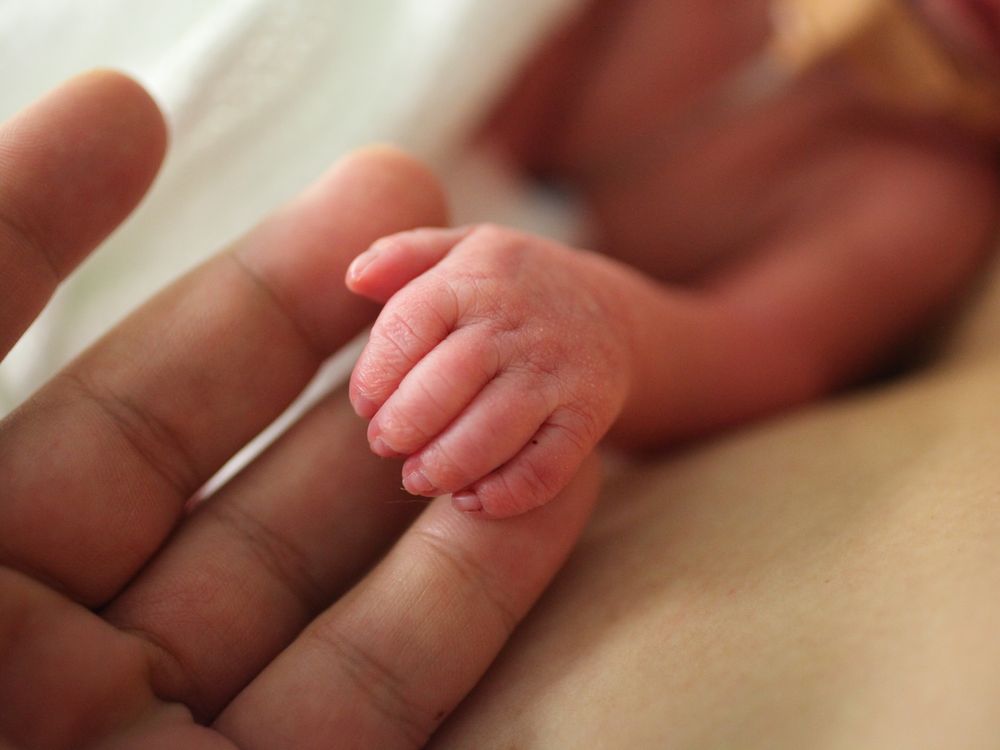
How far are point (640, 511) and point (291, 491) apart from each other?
0.82 ft

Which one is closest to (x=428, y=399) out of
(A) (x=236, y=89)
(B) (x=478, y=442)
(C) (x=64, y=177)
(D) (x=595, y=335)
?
(B) (x=478, y=442)

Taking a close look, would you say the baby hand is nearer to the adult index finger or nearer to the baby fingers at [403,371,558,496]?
the baby fingers at [403,371,558,496]

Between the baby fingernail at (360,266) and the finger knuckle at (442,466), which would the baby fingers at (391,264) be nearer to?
the baby fingernail at (360,266)

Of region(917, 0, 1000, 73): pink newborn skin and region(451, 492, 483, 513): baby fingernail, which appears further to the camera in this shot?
region(917, 0, 1000, 73): pink newborn skin

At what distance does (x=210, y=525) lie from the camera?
1.71 ft

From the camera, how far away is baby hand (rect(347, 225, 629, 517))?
456 mm

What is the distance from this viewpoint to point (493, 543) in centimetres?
50

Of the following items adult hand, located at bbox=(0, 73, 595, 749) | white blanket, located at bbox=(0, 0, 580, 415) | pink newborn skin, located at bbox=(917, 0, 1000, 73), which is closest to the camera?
adult hand, located at bbox=(0, 73, 595, 749)

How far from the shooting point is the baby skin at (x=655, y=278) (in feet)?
1.54

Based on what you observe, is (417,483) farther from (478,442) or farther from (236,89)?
(236,89)

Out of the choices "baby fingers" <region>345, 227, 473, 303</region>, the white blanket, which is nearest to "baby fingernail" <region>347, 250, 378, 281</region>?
"baby fingers" <region>345, 227, 473, 303</region>

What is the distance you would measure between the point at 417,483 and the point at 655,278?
1.95 ft

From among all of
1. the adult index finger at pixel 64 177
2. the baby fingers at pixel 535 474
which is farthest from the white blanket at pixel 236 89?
the baby fingers at pixel 535 474

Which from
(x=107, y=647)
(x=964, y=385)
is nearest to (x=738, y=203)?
(x=964, y=385)
